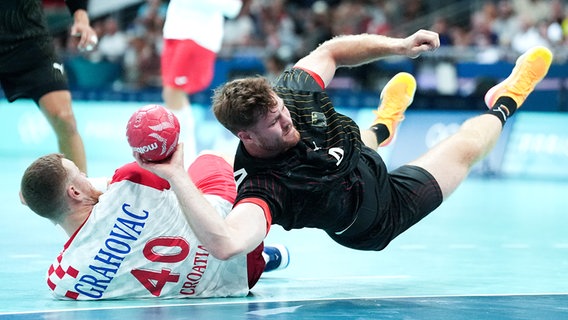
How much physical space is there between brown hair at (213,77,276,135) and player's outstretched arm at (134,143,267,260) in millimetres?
313

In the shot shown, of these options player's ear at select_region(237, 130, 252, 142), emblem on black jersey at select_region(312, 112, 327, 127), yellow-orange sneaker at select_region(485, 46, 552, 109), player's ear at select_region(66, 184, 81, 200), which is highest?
yellow-orange sneaker at select_region(485, 46, 552, 109)

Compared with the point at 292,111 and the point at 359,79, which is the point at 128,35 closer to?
the point at 359,79

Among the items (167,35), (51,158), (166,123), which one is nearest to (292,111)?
(166,123)

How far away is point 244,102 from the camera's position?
14.5ft

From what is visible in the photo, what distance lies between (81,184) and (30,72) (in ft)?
8.25

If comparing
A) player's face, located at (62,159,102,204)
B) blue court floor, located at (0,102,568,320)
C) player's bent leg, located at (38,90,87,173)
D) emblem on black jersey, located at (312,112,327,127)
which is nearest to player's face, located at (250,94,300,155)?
emblem on black jersey, located at (312,112,327,127)

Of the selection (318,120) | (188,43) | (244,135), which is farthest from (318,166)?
(188,43)

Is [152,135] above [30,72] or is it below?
below

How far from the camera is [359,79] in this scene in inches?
595

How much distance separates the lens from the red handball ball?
164 inches

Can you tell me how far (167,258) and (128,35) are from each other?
50.1ft

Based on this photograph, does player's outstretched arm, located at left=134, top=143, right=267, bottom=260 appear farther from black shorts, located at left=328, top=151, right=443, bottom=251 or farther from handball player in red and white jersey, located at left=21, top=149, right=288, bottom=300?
black shorts, located at left=328, top=151, right=443, bottom=251

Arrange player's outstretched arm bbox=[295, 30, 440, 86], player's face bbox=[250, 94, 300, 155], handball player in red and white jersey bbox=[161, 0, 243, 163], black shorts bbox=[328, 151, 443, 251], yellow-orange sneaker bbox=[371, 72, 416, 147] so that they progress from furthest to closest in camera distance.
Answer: handball player in red and white jersey bbox=[161, 0, 243, 163], yellow-orange sneaker bbox=[371, 72, 416, 147], player's outstretched arm bbox=[295, 30, 440, 86], black shorts bbox=[328, 151, 443, 251], player's face bbox=[250, 94, 300, 155]

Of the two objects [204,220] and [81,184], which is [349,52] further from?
[204,220]
